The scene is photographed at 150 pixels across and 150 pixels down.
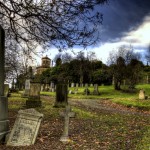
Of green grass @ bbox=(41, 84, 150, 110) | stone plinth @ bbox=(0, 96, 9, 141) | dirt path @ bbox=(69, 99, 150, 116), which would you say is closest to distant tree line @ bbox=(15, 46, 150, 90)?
green grass @ bbox=(41, 84, 150, 110)

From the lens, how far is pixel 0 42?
9.27 meters

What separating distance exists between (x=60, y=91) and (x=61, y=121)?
7.83 meters

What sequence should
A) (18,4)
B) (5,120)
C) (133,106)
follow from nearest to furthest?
(5,120)
(18,4)
(133,106)

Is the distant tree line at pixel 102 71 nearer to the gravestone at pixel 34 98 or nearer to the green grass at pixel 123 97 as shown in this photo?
the green grass at pixel 123 97

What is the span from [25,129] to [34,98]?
11.8m

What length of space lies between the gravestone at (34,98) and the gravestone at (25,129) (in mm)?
10597

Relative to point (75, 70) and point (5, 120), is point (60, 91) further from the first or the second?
point (75, 70)

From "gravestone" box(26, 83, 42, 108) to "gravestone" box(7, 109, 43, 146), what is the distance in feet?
34.8

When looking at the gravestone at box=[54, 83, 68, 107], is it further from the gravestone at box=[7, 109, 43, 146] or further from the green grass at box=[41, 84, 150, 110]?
the gravestone at box=[7, 109, 43, 146]

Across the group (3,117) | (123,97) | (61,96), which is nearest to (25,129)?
(3,117)

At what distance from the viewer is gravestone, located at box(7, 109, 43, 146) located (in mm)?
8416

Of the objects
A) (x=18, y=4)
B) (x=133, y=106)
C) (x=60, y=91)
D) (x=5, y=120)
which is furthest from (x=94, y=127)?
(x=133, y=106)

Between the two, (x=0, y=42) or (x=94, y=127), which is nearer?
(x=0, y=42)

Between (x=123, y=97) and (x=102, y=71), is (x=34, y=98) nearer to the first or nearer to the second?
(x=123, y=97)
